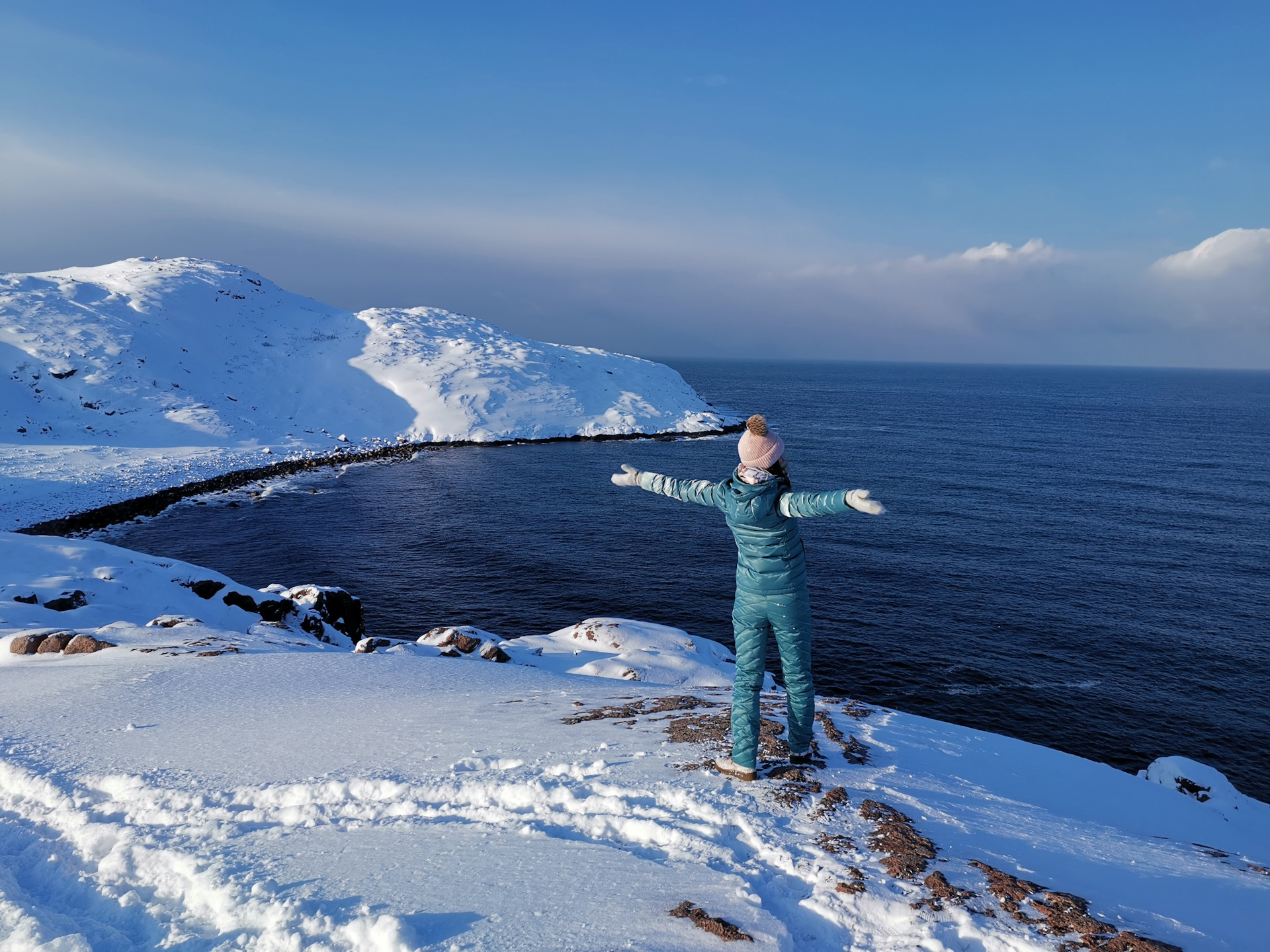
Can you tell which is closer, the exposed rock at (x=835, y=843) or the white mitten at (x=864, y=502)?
the white mitten at (x=864, y=502)

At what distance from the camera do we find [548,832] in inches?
205

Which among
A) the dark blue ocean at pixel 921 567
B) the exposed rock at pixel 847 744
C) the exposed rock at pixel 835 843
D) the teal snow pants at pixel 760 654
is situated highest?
the teal snow pants at pixel 760 654

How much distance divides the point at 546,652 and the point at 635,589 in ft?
42.1

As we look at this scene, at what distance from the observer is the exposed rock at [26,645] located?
37.0ft

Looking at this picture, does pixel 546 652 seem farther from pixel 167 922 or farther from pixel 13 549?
pixel 13 549

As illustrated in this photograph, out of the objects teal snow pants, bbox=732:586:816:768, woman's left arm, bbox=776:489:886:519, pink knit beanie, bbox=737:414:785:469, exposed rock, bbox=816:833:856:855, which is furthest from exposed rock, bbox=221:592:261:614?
exposed rock, bbox=816:833:856:855

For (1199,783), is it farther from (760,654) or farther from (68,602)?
(68,602)

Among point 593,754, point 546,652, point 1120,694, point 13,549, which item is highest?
point 593,754

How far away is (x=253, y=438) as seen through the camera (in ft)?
202

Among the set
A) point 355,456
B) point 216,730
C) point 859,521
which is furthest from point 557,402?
point 216,730

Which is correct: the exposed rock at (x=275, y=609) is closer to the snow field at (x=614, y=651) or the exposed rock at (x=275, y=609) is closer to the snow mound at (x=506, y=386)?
the snow field at (x=614, y=651)

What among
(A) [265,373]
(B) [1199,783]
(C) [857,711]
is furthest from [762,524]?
(A) [265,373]

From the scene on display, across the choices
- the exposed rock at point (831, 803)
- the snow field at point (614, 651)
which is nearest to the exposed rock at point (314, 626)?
the snow field at point (614, 651)

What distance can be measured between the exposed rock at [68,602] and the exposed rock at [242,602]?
329cm
